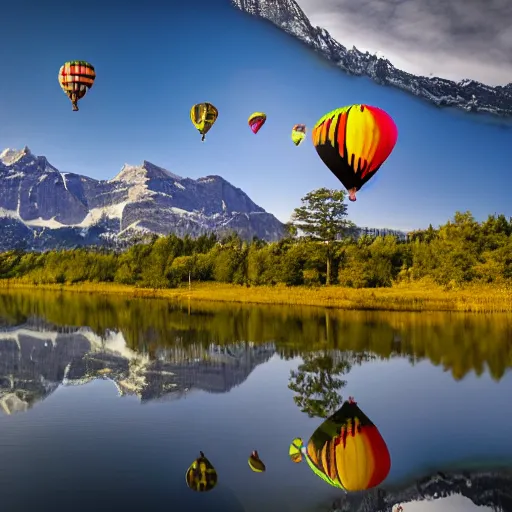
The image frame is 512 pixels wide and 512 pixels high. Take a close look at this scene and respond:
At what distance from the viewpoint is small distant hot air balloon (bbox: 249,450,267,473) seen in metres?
10.5

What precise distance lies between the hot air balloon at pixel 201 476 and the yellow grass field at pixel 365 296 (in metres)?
25.9

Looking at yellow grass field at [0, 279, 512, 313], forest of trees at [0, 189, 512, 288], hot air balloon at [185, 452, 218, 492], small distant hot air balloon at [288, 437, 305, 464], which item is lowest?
hot air balloon at [185, 452, 218, 492]

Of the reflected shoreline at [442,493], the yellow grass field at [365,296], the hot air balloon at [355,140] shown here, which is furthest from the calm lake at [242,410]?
the yellow grass field at [365,296]

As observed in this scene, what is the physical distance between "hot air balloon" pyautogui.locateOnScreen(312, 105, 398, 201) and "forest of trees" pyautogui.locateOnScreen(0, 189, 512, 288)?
22.5 metres

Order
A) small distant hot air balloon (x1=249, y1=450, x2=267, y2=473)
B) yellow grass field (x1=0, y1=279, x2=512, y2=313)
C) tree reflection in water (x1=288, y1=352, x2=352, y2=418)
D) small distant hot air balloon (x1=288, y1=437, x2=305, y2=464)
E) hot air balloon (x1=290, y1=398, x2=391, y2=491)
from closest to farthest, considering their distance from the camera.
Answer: hot air balloon (x1=290, y1=398, x2=391, y2=491) < small distant hot air balloon (x1=249, y1=450, x2=267, y2=473) < small distant hot air balloon (x1=288, y1=437, x2=305, y2=464) < tree reflection in water (x1=288, y1=352, x2=352, y2=418) < yellow grass field (x1=0, y1=279, x2=512, y2=313)

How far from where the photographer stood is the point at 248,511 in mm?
9000

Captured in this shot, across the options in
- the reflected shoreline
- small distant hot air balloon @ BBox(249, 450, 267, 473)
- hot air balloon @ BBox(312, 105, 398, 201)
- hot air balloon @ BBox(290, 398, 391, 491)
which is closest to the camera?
the reflected shoreline

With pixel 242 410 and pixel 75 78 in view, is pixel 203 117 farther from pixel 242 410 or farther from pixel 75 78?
pixel 242 410

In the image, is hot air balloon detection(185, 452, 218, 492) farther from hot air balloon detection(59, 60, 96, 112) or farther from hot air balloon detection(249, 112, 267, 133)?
hot air balloon detection(249, 112, 267, 133)

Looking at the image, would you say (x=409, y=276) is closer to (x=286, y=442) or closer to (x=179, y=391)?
(x=179, y=391)

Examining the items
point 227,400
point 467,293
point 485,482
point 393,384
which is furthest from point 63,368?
point 467,293

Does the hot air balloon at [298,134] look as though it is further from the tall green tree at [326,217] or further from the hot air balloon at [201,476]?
the hot air balloon at [201,476]

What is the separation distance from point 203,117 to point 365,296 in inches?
582

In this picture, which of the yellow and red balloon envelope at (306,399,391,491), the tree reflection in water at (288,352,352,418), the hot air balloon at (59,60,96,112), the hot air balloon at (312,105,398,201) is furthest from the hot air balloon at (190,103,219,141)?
the yellow and red balloon envelope at (306,399,391,491)
